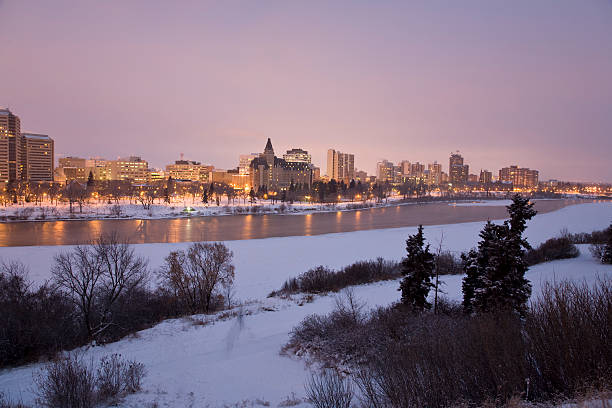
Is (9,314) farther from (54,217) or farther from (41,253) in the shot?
(54,217)

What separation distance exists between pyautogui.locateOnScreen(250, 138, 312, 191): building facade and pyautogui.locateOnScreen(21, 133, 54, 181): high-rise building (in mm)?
79634

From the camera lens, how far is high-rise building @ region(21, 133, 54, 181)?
123688mm

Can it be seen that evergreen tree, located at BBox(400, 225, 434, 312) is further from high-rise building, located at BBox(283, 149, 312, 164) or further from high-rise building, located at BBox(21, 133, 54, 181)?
high-rise building, located at BBox(283, 149, 312, 164)

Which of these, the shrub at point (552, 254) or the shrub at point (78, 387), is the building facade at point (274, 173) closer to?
the shrub at point (552, 254)

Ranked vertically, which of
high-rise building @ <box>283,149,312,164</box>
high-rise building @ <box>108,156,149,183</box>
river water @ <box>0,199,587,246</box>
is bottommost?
river water @ <box>0,199,587,246</box>

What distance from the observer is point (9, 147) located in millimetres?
112000

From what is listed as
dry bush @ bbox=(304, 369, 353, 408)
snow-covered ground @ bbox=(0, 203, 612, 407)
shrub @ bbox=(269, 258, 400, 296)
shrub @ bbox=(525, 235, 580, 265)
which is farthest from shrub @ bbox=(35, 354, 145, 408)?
shrub @ bbox=(525, 235, 580, 265)

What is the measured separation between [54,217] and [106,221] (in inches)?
363

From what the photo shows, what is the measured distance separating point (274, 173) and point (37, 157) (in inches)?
3673

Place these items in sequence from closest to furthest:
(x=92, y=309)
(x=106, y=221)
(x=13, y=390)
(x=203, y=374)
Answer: (x=13, y=390)
(x=203, y=374)
(x=92, y=309)
(x=106, y=221)

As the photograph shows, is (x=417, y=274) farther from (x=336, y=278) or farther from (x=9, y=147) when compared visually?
(x=9, y=147)

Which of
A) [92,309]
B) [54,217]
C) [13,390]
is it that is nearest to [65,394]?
[13,390]

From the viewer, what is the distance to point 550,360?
3.79 metres

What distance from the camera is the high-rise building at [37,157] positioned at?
123688 millimetres
